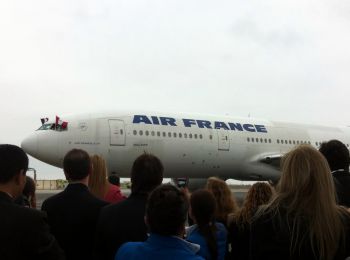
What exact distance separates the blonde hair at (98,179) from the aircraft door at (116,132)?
44.5 ft

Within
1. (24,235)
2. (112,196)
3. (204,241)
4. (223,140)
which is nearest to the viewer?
(24,235)

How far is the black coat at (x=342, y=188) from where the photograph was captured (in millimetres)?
4887

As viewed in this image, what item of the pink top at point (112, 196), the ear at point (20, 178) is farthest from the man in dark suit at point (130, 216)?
the pink top at point (112, 196)

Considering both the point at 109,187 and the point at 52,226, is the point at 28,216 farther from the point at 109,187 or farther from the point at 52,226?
the point at 109,187

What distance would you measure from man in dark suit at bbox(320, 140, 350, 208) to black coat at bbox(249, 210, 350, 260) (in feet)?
6.20

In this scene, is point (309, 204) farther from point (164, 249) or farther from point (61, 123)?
point (61, 123)

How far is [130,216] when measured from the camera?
3822mm

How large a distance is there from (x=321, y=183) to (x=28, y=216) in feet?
5.94

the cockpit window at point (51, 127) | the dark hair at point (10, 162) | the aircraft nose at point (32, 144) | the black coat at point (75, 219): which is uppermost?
the dark hair at point (10, 162)

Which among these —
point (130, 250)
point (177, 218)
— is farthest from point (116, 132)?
point (177, 218)

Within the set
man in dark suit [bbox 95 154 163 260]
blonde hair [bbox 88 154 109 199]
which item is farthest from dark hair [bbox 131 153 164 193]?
blonde hair [bbox 88 154 109 199]

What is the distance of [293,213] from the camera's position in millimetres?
3066

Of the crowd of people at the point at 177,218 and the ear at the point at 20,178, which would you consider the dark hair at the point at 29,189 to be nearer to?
the crowd of people at the point at 177,218

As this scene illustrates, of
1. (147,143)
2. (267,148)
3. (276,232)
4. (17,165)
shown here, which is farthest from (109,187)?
(267,148)
